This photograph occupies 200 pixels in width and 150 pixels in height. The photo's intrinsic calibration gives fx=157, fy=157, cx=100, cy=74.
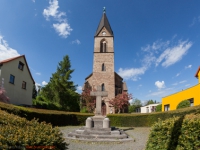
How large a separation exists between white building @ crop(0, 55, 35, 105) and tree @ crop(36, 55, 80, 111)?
26.7 feet

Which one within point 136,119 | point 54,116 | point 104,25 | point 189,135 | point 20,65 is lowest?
point 136,119

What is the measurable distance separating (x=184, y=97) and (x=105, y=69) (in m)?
14.7

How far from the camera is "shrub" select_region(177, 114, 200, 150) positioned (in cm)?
422

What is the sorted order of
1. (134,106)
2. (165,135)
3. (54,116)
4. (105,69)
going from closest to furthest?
1. (165,135)
2. (54,116)
3. (105,69)
4. (134,106)

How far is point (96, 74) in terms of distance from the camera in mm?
29500

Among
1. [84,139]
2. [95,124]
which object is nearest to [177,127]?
[84,139]

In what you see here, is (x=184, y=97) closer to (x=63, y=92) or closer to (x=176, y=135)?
(x=176, y=135)

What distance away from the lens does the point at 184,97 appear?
62.1 feet

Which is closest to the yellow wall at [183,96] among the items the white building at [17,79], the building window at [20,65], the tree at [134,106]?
the white building at [17,79]

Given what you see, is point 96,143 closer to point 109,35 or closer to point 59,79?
point 109,35

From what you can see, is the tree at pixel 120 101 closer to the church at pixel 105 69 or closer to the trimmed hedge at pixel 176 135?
the church at pixel 105 69

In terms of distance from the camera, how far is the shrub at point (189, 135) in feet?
13.8

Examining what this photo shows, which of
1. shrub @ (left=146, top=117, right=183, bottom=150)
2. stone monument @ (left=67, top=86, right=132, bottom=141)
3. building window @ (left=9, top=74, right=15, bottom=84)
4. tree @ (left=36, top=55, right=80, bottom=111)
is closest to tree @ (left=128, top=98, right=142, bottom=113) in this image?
tree @ (left=36, top=55, right=80, bottom=111)

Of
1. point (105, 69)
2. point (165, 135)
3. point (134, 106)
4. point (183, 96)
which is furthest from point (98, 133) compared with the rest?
point (134, 106)
